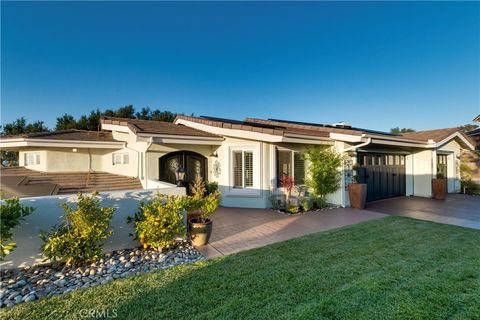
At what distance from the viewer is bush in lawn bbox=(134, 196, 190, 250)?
5.62 m

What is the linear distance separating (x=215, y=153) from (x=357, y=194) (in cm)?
739

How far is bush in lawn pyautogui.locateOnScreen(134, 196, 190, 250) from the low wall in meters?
0.30

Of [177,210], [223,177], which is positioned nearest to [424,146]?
[223,177]

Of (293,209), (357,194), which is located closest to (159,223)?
(293,209)

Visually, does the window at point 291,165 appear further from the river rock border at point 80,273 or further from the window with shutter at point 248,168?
the river rock border at point 80,273

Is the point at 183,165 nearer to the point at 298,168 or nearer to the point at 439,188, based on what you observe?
the point at 298,168

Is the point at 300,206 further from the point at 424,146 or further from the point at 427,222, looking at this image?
the point at 424,146

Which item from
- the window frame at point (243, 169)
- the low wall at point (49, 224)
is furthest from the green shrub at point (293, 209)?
the low wall at point (49, 224)

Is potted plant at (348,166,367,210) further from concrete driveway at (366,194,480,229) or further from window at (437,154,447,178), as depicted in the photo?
window at (437,154,447,178)

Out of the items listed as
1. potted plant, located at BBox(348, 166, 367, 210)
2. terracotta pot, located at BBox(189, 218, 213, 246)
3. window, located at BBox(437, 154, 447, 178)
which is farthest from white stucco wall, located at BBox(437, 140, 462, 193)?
terracotta pot, located at BBox(189, 218, 213, 246)

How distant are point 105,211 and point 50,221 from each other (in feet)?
3.88

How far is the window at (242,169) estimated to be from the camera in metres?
11.2

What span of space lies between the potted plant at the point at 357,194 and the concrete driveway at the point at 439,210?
65 cm

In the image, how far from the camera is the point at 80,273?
15.4 feet
